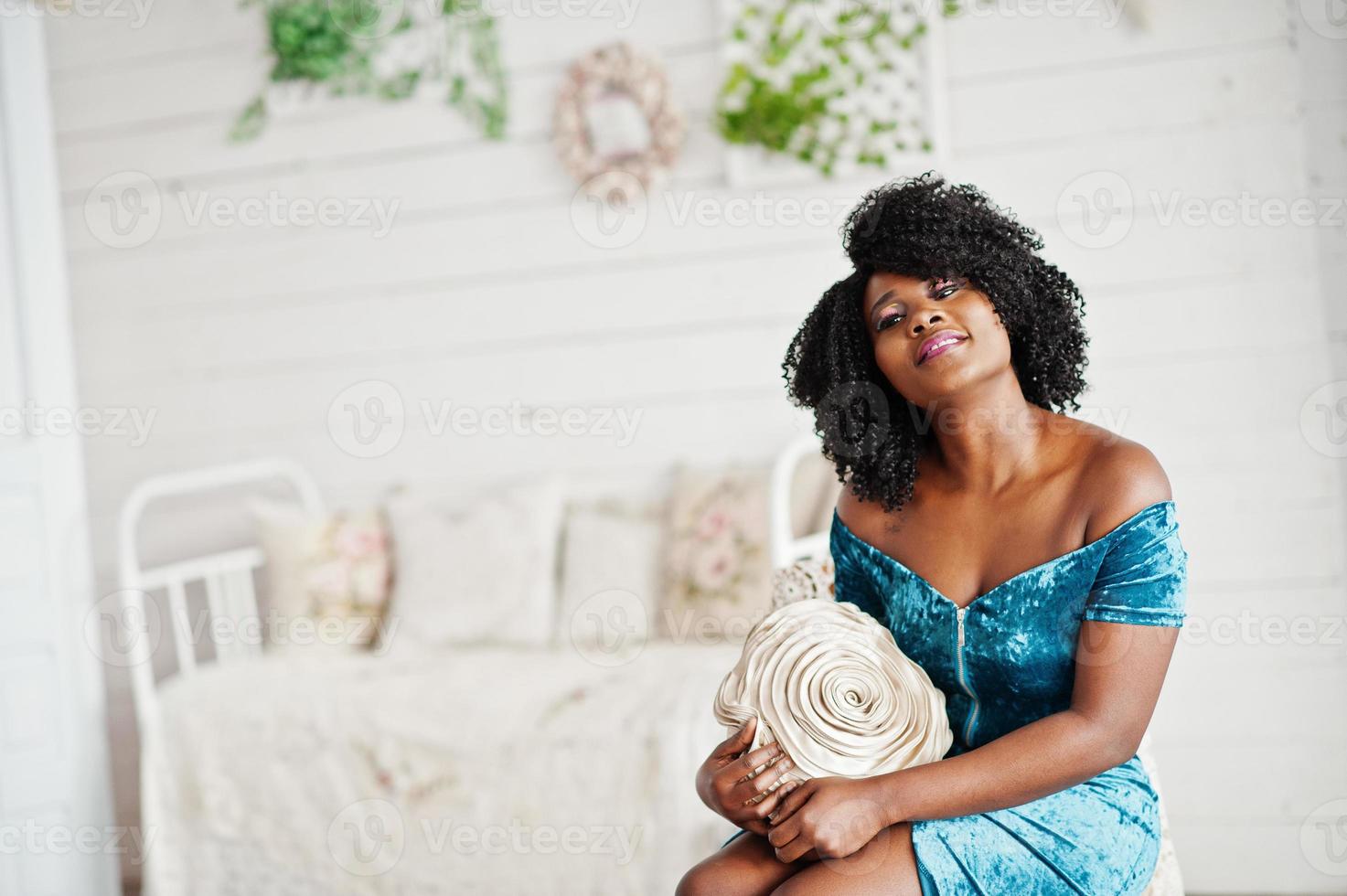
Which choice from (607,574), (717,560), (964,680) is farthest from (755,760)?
(607,574)

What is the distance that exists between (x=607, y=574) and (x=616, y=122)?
3.50ft

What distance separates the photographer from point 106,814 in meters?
2.81

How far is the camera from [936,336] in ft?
4.19

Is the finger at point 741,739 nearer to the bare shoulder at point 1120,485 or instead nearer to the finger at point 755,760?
the finger at point 755,760

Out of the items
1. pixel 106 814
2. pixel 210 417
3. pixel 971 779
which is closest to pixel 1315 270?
pixel 971 779

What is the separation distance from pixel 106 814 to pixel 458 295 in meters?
1.56

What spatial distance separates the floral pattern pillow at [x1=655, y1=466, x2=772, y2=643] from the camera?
2504 millimetres

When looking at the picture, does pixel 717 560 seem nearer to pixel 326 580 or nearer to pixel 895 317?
pixel 326 580

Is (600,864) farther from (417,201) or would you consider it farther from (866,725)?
(417,201)

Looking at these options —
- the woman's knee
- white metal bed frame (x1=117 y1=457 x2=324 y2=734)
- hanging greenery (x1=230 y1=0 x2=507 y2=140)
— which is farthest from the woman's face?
white metal bed frame (x1=117 y1=457 x2=324 y2=734)

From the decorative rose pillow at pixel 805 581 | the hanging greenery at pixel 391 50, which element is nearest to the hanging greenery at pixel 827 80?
the hanging greenery at pixel 391 50

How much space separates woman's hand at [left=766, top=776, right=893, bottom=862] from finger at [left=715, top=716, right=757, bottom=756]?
0.07 metres

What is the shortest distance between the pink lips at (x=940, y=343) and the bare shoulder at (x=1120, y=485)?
0.67 feet

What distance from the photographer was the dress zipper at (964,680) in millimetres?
1297
